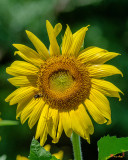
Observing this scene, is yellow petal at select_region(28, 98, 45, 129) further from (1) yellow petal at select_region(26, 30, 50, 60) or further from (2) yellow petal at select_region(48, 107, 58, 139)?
(1) yellow petal at select_region(26, 30, 50, 60)

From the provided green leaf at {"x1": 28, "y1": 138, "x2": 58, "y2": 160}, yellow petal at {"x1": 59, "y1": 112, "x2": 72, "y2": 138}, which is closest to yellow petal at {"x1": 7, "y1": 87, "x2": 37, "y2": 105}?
yellow petal at {"x1": 59, "y1": 112, "x2": 72, "y2": 138}

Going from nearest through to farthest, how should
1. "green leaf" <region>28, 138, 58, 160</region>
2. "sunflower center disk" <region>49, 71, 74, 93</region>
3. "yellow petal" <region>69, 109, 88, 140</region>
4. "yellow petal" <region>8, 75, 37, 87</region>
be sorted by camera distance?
"green leaf" <region>28, 138, 58, 160</region> → "yellow petal" <region>69, 109, 88, 140</region> → "yellow petal" <region>8, 75, 37, 87</region> → "sunflower center disk" <region>49, 71, 74, 93</region>

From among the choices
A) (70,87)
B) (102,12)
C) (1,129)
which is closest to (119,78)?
(102,12)

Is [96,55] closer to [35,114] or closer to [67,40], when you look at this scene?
[67,40]

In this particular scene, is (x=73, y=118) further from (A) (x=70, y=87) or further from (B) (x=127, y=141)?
(B) (x=127, y=141)

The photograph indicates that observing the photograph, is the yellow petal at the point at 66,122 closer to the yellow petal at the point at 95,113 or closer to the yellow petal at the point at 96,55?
the yellow petal at the point at 95,113

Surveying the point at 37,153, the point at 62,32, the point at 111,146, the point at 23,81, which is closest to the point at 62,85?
the point at 23,81
